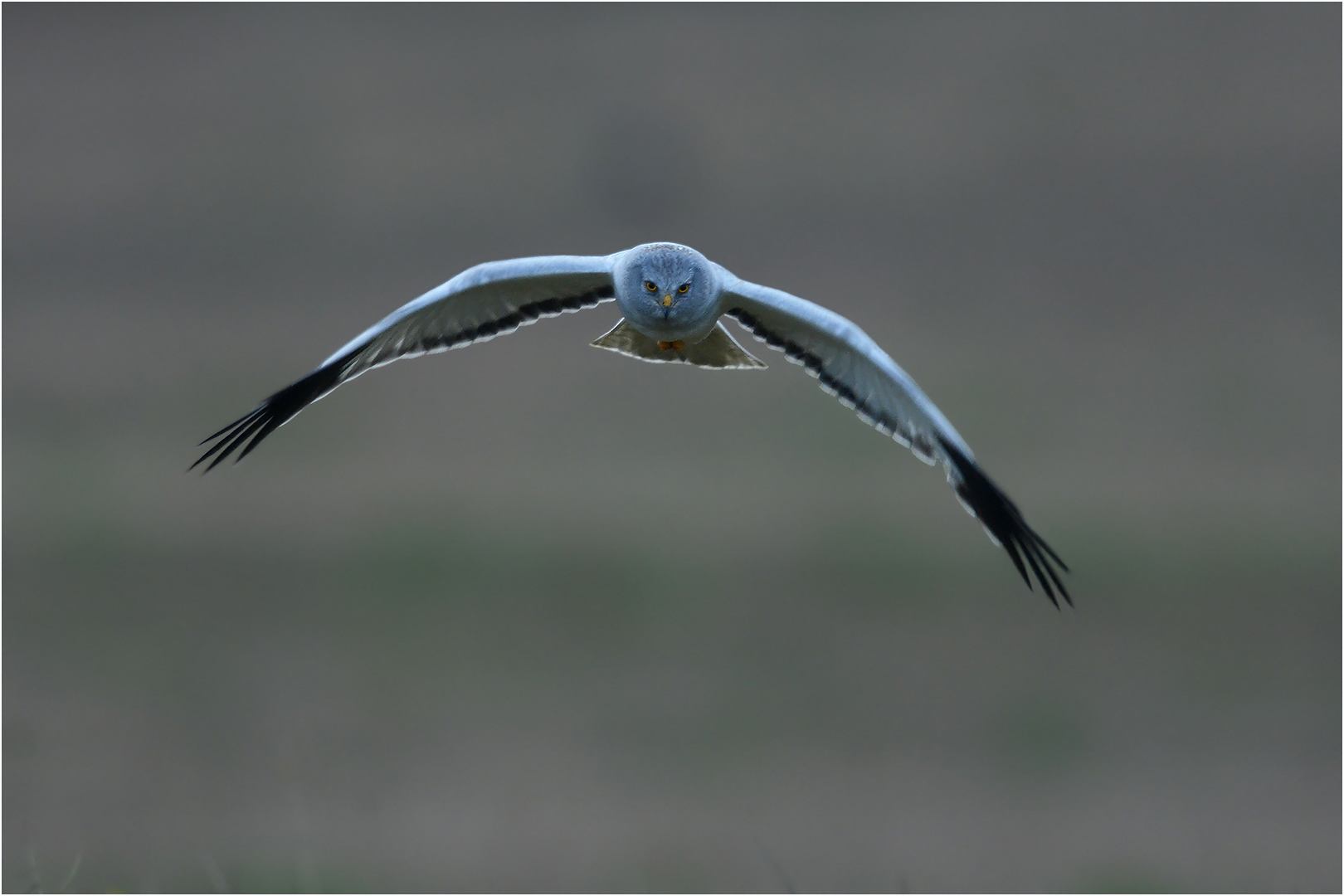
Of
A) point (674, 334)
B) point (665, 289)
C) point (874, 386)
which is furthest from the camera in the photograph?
point (874, 386)

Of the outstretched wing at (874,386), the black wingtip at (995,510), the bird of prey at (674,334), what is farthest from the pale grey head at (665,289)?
the black wingtip at (995,510)

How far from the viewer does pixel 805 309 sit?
455 cm

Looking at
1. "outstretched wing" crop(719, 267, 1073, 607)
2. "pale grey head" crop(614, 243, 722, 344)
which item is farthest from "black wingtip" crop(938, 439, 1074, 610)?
"pale grey head" crop(614, 243, 722, 344)

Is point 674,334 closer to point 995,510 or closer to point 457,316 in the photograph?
point 457,316

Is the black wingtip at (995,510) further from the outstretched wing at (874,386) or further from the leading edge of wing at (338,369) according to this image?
the leading edge of wing at (338,369)

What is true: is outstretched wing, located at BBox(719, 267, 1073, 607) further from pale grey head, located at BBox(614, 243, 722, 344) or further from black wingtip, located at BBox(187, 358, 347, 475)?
black wingtip, located at BBox(187, 358, 347, 475)

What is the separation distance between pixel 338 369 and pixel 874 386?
1925mm

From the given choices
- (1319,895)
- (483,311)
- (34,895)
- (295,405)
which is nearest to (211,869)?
(34,895)

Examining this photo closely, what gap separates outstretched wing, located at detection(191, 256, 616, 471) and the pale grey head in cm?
27

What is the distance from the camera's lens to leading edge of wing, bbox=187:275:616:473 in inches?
185

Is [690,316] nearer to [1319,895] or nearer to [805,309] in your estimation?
[805,309]

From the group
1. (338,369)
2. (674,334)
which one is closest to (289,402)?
(338,369)

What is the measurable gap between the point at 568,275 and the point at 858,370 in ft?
3.66

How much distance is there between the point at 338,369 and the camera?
479cm
